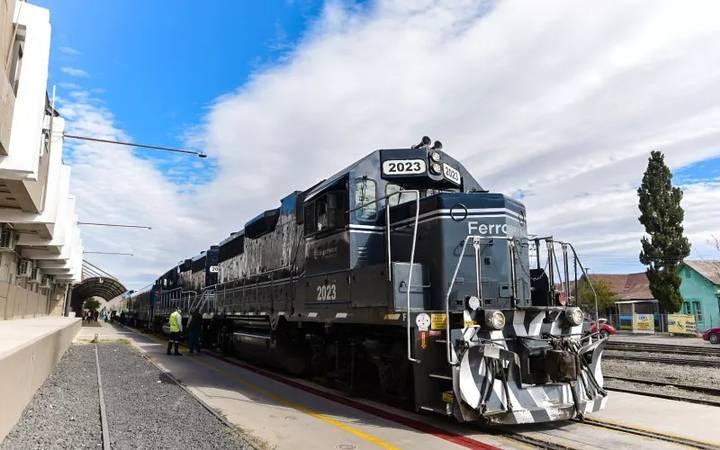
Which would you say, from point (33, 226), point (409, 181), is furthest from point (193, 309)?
point (409, 181)

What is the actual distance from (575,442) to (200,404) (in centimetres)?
512

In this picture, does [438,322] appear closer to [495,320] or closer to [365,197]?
[495,320]

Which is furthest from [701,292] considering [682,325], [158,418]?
[158,418]

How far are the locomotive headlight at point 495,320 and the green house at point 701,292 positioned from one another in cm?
3440

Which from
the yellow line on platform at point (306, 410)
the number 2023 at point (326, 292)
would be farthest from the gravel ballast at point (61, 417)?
the number 2023 at point (326, 292)

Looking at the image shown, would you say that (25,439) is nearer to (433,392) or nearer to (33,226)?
(433,392)

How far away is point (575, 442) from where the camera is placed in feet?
17.9

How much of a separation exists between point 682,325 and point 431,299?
2925cm

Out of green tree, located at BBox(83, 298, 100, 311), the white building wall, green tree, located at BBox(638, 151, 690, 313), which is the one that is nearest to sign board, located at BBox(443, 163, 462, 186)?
the white building wall

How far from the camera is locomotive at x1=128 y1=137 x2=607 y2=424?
5.93 m

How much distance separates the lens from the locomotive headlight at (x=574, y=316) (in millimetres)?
6496

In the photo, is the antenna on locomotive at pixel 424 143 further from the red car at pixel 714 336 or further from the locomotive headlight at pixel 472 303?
the red car at pixel 714 336

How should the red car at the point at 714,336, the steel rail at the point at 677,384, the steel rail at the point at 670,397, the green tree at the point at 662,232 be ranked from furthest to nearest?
the green tree at the point at 662,232
the red car at the point at 714,336
the steel rail at the point at 677,384
the steel rail at the point at 670,397

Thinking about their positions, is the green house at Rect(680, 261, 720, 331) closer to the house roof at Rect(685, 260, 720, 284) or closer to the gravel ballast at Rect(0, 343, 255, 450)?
the house roof at Rect(685, 260, 720, 284)
